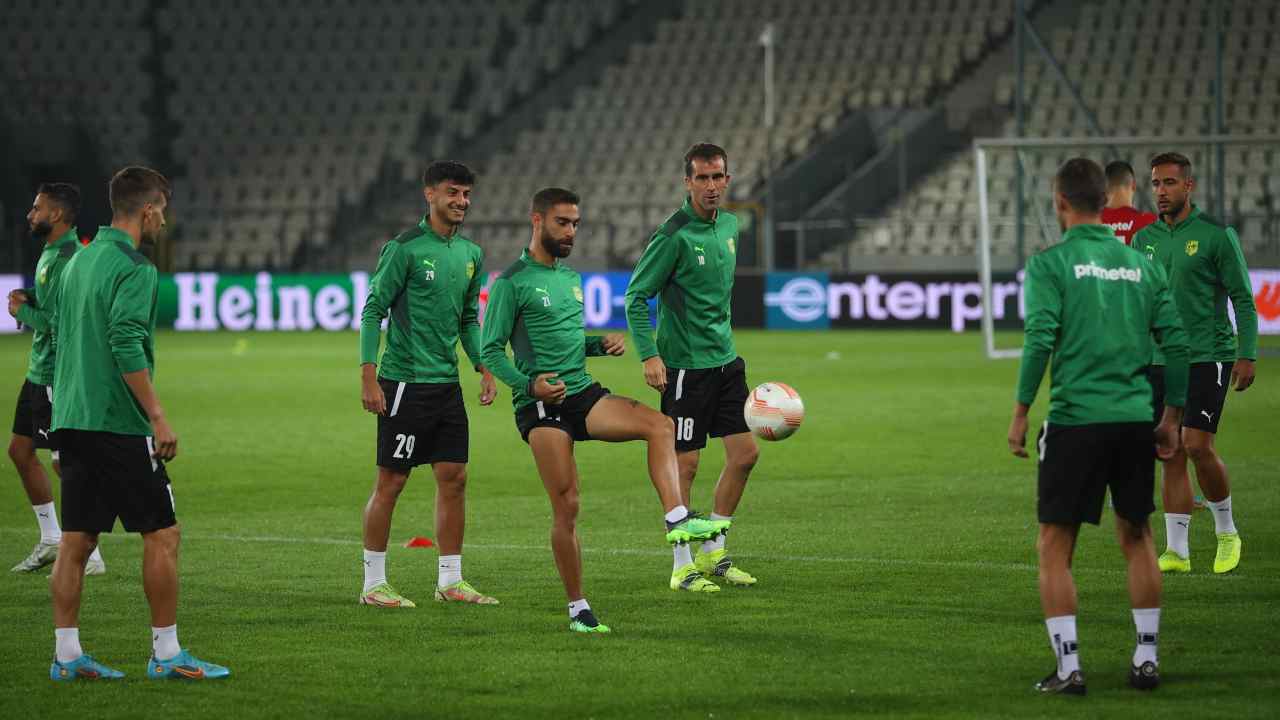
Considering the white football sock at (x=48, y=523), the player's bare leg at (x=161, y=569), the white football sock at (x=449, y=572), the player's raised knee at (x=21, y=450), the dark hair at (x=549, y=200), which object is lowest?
the white football sock at (x=449, y=572)

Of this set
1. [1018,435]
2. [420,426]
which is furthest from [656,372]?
[1018,435]

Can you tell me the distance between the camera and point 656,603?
9.12 m

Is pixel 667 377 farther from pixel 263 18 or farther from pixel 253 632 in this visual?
pixel 263 18

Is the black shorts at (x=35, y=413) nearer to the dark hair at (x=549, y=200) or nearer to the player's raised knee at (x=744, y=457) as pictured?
the dark hair at (x=549, y=200)

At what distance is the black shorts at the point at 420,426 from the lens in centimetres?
922

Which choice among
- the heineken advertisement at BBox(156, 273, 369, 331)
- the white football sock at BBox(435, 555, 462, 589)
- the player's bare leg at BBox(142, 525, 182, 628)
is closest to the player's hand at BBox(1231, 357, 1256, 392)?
the white football sock at BBox(435, 555, 462, 589)

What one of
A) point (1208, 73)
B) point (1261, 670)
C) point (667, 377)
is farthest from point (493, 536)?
point (1208, 73)

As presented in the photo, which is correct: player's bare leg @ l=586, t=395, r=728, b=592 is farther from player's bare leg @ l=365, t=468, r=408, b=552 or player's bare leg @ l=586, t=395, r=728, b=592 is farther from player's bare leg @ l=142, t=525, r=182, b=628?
player's bare leg @ l=142, t=525, r=182, b=628

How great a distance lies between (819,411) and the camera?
19.9 metres

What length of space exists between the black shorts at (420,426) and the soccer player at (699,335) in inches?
45.8

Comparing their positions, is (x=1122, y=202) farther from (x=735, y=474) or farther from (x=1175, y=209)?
(x=735, y=474)

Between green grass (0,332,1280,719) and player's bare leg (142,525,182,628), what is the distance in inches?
12.4

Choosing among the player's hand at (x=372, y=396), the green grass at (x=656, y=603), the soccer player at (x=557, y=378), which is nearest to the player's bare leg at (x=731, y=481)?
the green grass at (x=656, y=603)

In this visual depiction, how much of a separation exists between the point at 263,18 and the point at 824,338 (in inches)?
875
